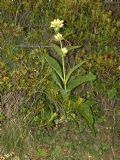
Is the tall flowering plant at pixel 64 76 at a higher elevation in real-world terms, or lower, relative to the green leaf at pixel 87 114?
higher

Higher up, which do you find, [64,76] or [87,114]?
[64,76]

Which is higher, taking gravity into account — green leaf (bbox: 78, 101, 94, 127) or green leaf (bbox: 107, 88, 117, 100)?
green leaf (bbox: 107, 88, 117, 100)

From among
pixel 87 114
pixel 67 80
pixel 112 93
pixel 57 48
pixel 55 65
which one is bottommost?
pixel 87 114

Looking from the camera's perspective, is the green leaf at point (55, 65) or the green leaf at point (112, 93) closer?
the green leaf at point (55, 65)

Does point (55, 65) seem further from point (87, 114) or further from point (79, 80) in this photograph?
point (87, 114)

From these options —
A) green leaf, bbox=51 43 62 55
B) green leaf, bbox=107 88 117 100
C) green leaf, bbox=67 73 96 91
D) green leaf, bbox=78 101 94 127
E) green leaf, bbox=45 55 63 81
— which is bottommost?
green leaf, bbox=78 101 94 127

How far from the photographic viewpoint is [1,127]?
373 cm

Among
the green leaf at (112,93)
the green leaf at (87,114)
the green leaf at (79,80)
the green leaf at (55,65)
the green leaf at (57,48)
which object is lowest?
the green leaf at (87,114)

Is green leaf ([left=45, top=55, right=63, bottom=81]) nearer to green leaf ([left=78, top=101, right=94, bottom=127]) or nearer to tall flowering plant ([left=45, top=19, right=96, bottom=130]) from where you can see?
tall flowering plant ([left=45, top=19, right=96, bottom=130])

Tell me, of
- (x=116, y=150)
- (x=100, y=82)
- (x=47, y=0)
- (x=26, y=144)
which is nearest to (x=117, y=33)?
(x=100, y=82)

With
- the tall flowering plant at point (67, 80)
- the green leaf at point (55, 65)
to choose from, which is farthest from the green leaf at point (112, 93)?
the green leaf at point (55, 65)

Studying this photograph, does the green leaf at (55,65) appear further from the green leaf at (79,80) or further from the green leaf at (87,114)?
the green leaf at (87,114)

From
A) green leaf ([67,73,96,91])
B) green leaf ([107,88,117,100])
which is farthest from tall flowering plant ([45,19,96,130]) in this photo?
green leaf ([107,88,117,100])

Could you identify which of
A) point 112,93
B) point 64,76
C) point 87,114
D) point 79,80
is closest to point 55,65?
point 64,76
